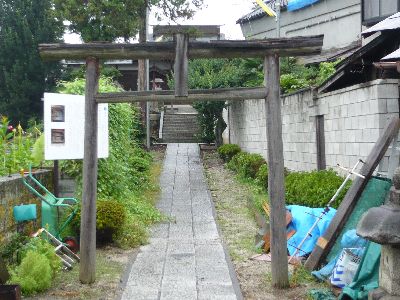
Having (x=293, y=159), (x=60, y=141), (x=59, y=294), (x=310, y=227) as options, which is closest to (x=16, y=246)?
(x=59, y=294)

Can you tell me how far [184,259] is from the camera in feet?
29.4

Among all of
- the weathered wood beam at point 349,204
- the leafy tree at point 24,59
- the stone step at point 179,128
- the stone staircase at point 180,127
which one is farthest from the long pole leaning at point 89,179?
the leafy tree at point 24,59

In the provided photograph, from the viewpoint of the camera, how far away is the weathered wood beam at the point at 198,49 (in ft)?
24.2

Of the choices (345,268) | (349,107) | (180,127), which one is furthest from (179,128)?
(345,268)

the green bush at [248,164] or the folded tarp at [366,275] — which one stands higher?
the green bush at [248,164]

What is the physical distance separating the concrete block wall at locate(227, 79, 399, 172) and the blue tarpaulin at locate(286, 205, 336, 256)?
4.31 ft

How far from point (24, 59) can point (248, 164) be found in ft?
53.3

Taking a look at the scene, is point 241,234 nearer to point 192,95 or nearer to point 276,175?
point 276,175

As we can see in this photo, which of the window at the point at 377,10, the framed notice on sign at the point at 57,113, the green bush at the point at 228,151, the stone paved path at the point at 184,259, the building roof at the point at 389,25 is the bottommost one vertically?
the stone paved path at the point at 184,259

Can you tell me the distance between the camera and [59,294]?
7195 mm

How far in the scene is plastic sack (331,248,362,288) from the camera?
6.86m

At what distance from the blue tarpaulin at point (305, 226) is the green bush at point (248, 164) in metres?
7.65

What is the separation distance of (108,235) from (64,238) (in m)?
0.74

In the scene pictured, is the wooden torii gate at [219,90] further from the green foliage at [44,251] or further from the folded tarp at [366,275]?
the folded tarp at [366,275]
